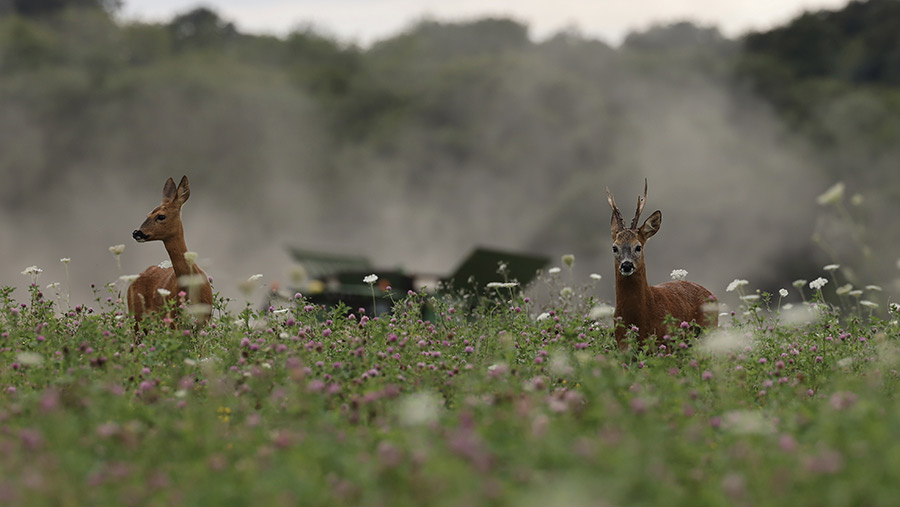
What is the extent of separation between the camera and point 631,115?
31688 millimetres

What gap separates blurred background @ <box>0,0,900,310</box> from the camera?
2694 centimetres

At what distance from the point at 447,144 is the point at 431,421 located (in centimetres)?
2733

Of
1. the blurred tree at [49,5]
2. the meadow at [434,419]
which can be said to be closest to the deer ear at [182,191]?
the meadow at [434,419]

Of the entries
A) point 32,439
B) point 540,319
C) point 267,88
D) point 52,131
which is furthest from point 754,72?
point 32,439

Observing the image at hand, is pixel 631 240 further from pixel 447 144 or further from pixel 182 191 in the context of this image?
pixel 447 144

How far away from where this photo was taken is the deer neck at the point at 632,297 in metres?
7.44

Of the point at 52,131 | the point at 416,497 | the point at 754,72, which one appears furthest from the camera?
the point at 754,72

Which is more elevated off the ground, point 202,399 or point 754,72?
point 754,72

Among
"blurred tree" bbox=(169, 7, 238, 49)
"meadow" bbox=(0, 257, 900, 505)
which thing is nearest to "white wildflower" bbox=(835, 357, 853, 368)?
"meadow" bbox=(0, 257, 900, 505)

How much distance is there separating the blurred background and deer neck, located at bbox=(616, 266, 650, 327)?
17.0m

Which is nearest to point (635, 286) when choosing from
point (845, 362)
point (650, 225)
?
point (650, 225)

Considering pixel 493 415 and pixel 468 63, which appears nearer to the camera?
pixel 493 415

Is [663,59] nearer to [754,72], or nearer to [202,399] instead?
[754,72]

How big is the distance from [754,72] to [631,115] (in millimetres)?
3993
